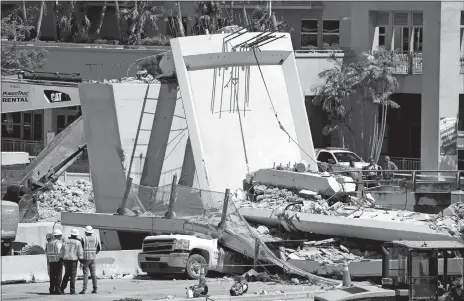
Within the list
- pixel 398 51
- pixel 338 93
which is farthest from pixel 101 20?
pixel 398 51

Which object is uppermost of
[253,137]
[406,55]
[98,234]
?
[406,55]

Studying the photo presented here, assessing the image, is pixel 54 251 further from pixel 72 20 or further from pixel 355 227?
pixel 72 20

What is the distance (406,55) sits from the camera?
163 ft

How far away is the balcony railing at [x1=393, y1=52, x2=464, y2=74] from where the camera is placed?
48688mm

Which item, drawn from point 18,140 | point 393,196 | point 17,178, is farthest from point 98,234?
point 18,140

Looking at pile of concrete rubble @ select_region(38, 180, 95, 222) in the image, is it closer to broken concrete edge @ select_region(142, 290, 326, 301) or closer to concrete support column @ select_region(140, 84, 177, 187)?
concrete support column @ select_region(140, 84, 177, 187)

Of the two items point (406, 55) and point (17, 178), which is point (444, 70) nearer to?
point (406, 55)

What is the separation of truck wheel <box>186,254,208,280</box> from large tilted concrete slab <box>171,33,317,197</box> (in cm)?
659

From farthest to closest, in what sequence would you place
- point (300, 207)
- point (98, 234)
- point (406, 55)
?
point (406, 55) < point (98, 234) < point (300, 207)

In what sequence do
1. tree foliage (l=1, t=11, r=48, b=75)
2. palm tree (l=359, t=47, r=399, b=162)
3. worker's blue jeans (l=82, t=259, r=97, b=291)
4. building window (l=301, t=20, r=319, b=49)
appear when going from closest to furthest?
worker's blue jeans (l=82, t=259, r=97, b=291) → palm tree (l=359, t=47, r=399, b=162) → tree foliage (l=1, t=11, r=48, b=75) → building window (l=301, t=20, r=319, b=49)

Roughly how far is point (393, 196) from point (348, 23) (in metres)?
20.6

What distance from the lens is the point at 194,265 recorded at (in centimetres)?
2691

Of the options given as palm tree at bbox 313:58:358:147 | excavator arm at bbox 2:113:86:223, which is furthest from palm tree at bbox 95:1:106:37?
excavator arm at bbox 2:113:86:223

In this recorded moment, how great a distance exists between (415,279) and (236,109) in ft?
54.4
